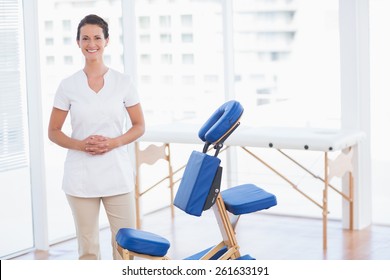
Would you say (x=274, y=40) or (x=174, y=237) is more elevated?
(x=274, y=40)

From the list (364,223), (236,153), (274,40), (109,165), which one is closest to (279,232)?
(364,223)

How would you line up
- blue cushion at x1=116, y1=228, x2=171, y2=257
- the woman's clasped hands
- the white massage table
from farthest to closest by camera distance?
1. the white massage table
2. the woman's clasped hands
3. blue cushion at x1=116, y1=228, x2=171, y2=257

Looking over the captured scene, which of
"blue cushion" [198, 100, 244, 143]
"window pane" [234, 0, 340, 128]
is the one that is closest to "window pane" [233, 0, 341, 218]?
"window pane" [234, 0, 340, 128]

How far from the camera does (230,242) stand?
3.62 meters

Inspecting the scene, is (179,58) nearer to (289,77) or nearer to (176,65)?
(176,65)

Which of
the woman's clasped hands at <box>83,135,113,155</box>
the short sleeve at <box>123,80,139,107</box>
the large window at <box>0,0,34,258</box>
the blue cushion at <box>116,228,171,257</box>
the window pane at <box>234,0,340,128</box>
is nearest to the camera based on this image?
the blue cushion at <box>116,228,171,257</box>

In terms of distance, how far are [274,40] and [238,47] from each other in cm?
38

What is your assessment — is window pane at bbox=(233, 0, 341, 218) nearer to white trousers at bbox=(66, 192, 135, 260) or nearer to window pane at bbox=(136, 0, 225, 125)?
window pane at bbox=(136, 0, 225, 125)

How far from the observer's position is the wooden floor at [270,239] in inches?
182

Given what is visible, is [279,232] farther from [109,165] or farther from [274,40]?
[109,165]

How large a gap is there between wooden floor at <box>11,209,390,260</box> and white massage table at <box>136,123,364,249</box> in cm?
15

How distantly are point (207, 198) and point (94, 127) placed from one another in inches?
21.5

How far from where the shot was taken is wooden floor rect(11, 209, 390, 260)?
4625mm

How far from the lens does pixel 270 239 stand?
496 centimetres
